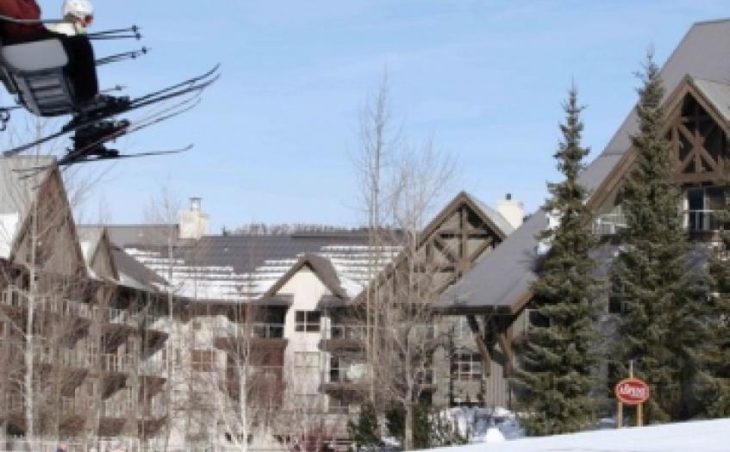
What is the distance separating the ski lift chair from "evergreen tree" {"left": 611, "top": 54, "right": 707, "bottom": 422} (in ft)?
86.4

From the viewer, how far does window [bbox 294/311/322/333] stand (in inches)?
2312

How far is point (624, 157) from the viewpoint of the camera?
38531mm

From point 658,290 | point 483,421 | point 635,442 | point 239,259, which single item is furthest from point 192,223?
point 635,442

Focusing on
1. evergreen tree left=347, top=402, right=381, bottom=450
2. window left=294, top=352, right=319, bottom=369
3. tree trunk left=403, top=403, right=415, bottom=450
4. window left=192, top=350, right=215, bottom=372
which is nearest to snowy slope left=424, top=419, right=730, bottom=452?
tree trunk left=403, top=403, right=415, bottom=450

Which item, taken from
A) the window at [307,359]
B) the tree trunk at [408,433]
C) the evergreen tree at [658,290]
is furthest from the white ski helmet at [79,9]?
the window at [307,359]

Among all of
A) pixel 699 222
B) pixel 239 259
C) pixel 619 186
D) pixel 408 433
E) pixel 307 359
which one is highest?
pixel 239 259

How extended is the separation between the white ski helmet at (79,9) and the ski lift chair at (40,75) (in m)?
0.14

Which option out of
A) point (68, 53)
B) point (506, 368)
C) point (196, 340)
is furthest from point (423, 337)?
point (68, 53)

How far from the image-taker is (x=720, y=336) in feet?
103

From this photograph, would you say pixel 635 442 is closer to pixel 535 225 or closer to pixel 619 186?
pixel 619 186

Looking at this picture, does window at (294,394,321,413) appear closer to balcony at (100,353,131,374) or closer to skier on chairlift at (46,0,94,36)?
balcony at (100,353,131,374)

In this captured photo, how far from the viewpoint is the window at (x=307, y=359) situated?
188 ft

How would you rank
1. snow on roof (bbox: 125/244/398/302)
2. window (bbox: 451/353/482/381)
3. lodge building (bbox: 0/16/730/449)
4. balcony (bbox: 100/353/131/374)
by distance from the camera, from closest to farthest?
lodge building (bbox: 0/16/730/449), window (bbox: 451/353/482/381), balcony (bbox: 100/353/131/374), snow on roof (bbox: 125/244/398/302)

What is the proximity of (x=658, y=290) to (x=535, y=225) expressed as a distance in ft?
43.4
